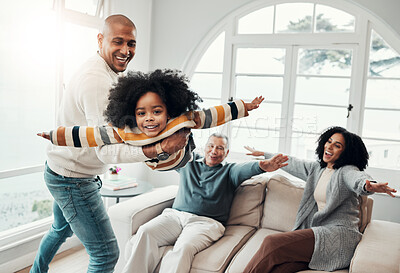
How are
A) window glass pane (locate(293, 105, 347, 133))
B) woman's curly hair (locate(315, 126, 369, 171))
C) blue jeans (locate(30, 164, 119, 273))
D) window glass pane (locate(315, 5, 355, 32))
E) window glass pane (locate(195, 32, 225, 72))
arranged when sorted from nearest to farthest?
blue jeans (locate(30, 164, 119, 273)) < woman's curly hair (locate(315, 126, 369, 171)) < window glass pane (locate(315, 5, 355, 32)) < window glass pane (locate(293, 105, 347, 133)) < window glass pane (locate(195, 32, 225, 72))

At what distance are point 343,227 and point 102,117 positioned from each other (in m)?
1.62

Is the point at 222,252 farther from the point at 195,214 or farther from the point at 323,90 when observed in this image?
the point at 323,90

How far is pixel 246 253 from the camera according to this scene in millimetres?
2299

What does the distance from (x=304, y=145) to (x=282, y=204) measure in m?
1.24

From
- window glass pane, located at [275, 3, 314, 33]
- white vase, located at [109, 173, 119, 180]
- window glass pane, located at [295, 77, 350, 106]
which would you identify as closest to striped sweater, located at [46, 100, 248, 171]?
white vase, located at [109, 173, 119, 180]

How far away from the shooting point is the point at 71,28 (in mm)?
3199

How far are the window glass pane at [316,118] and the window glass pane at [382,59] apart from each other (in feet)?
1.46

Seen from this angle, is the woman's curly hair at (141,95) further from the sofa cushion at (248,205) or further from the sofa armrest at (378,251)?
the sofa cushion at (248,205)

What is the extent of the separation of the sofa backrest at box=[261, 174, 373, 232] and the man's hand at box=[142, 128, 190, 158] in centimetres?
147

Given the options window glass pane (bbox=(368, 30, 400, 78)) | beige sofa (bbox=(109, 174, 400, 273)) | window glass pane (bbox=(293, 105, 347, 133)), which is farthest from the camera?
window glass pane (bbox=(293, 105, 347, 133))

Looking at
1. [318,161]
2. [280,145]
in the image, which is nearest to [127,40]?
[318,161]

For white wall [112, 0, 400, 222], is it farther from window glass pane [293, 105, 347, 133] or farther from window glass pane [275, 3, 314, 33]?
window glass pane [293, 105, 347, 133]

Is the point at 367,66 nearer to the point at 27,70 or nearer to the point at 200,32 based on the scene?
the point at 200,32

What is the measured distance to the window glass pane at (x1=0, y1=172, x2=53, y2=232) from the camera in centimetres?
277
